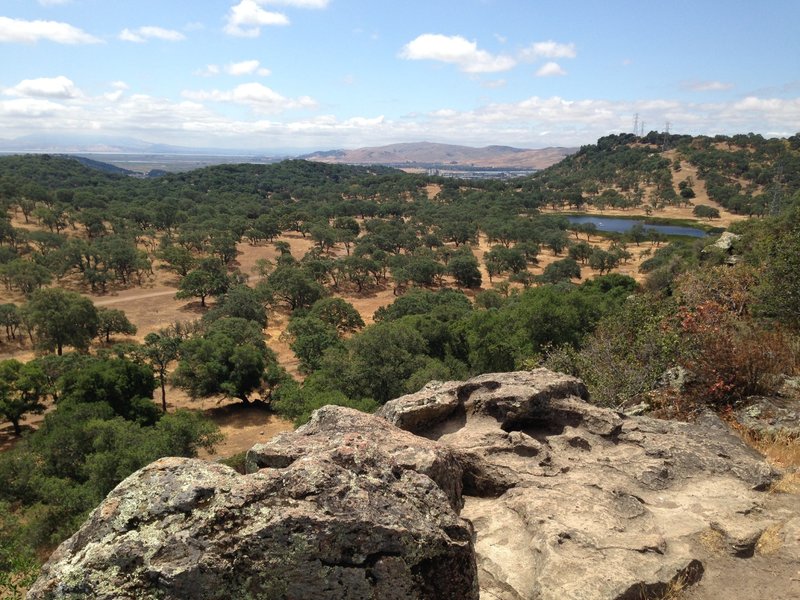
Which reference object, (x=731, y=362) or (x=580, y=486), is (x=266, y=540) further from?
(x=731, y=362)

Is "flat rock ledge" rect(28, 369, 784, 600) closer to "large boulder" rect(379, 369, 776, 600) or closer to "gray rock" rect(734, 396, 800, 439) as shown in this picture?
"large boulder" rect(379, 369, 776, 600)

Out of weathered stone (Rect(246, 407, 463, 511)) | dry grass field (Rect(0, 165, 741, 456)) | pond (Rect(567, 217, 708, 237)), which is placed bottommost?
dry grass field (Rect(0, 165, 741, 456))

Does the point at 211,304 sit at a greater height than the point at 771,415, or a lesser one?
lesser

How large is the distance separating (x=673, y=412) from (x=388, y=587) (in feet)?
33.9

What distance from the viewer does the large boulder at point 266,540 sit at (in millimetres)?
4785

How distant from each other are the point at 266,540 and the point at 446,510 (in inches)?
82.0

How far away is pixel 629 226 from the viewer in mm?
145500

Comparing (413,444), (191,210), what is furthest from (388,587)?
(191,210)

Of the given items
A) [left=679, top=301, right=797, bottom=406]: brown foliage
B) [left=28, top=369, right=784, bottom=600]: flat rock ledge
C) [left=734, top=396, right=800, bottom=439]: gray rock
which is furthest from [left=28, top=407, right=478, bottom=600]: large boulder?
[left=679, top=301, right=797, bottom=406]: brown foliage

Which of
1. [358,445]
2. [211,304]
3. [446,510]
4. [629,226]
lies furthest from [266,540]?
[629,226]

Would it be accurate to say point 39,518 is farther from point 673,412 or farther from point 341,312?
point 341,312

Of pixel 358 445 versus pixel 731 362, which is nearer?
pixel 358 445

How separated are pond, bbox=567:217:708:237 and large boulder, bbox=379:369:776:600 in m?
121

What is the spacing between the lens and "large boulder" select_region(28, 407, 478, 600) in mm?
Result: 4785
